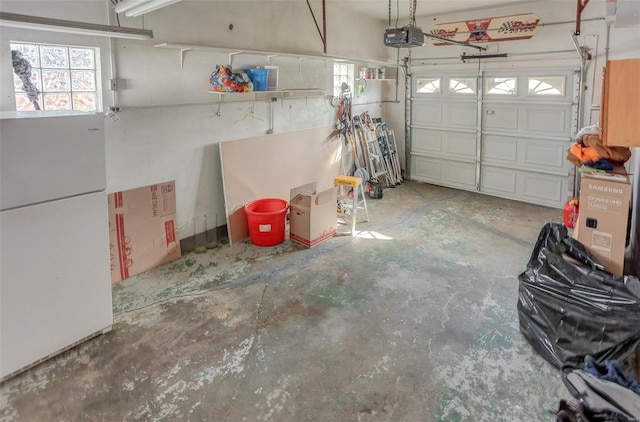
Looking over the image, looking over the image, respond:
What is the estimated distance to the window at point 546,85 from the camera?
5.80 metres

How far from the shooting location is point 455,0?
5691 millimetres

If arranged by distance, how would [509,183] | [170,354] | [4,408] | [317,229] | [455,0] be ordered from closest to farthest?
1. [4,408]
2. [170,354]
3. [317,229]
4. [455,0]
5. [509,183]

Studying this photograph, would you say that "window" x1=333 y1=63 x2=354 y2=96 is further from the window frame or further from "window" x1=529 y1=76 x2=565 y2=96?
"window" x1=529 y1=76 x2=565 y2=96

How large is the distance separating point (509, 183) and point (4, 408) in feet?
22.1

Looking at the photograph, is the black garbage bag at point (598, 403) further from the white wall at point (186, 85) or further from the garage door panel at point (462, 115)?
the garage door panel at point (462, 115)

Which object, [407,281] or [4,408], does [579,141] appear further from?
[4,408]

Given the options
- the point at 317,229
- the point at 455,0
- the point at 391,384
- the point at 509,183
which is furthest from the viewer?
the point at 509,183

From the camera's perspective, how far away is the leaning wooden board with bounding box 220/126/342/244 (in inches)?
191

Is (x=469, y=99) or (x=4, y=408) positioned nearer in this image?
(x=4, y=408)

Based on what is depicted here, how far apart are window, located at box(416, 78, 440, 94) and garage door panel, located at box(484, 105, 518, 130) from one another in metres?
1.02

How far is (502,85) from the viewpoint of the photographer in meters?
6.38

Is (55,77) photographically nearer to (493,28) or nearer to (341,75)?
(341,75)

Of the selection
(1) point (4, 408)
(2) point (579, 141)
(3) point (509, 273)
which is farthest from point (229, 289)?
(2) point (579, 141)

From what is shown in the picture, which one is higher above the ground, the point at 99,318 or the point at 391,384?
the point at 99,318
